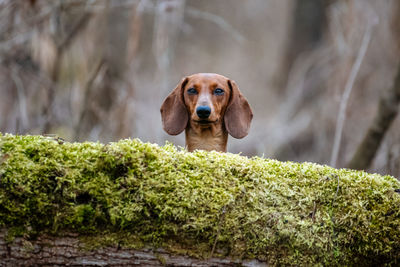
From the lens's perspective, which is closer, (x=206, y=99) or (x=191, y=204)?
(x=191, y=204)

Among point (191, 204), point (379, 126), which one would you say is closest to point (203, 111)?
point (191, 204)

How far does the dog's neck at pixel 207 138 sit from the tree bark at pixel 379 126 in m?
2.69

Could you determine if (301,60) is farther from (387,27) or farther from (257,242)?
(257,242)

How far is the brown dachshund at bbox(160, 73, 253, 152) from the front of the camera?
3916 mm

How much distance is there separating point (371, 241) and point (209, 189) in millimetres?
1051

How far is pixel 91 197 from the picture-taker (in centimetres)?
243

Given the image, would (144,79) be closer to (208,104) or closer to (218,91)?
(218,91)

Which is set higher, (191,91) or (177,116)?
(191,91)

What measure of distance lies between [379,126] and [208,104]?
302cm

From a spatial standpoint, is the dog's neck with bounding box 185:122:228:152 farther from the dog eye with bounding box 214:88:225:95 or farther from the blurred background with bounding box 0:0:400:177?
the blurred background with bounding box 0:0:400:177

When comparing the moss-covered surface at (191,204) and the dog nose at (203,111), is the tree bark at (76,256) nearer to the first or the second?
the moss-covered surface at (191,204)

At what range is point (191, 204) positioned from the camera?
2.51 m

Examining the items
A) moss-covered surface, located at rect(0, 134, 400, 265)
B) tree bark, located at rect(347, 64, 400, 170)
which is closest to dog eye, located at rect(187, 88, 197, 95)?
moss-covered surface, located at rect(0, 134, 400, 265)

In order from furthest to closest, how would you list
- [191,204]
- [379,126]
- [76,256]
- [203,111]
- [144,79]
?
[144,79], [379,126], [203,111], [191,204], [76,256]
